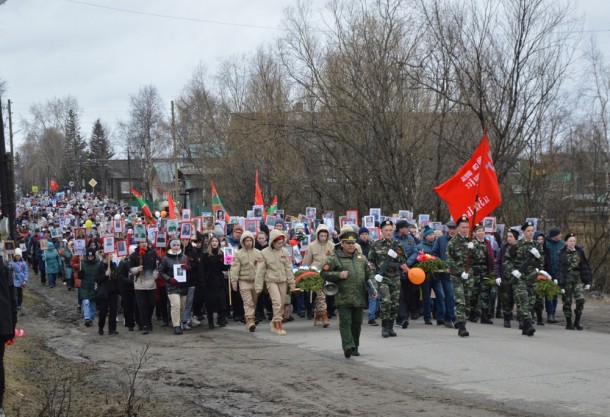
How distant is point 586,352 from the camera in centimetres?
1228

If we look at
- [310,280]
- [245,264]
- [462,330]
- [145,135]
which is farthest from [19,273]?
[145,135]

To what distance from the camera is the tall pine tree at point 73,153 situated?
11931cm

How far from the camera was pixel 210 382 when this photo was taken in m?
11.0

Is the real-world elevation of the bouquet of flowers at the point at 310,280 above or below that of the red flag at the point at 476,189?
below

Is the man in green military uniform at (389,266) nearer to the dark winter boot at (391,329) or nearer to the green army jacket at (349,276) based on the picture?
the dark winter boot at (391,329)

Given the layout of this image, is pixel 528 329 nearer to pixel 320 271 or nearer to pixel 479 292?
pixel 479 292

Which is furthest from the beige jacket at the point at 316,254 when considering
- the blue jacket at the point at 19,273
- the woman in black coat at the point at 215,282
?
the blue jacket at the point at 19,273

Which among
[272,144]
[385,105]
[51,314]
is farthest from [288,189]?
[51,314]

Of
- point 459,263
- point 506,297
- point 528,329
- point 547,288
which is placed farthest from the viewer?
point 506,297

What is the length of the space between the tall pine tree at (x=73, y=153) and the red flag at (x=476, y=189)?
4124 inches

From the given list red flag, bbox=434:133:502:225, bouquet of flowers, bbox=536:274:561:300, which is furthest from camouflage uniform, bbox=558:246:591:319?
red flag, bbox=434:133:502:225

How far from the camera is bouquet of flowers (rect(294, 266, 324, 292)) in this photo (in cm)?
1612

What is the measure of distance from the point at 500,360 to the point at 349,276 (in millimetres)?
2454

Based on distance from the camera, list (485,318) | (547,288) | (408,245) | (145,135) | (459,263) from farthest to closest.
Result: (145,135)
(485,318)
(408,245)
(547,288)
(459,263)
